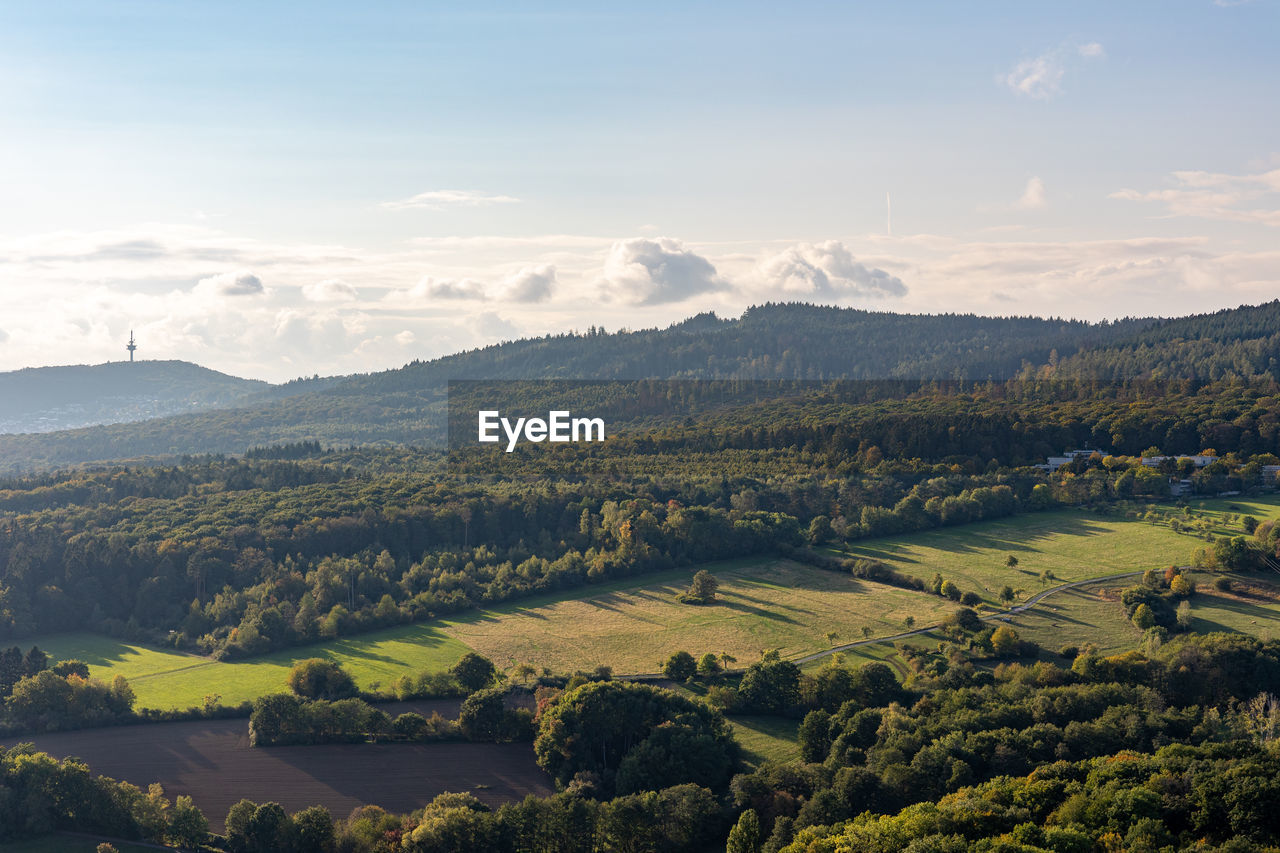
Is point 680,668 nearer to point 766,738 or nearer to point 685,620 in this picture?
point 766,738

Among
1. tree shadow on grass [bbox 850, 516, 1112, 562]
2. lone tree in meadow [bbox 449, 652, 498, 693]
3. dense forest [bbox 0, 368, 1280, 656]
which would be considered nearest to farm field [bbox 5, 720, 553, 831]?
lone tree in meadow [bbox 449, 652, 498, 693]

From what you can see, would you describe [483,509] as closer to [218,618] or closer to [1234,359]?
[218,618]

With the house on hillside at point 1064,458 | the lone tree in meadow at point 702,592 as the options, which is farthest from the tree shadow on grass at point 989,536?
the house on hillside at point 1064,458

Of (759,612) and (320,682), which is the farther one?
(759,612)

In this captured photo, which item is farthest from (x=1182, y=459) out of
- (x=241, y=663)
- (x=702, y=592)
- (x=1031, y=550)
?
(x=241, y=663)

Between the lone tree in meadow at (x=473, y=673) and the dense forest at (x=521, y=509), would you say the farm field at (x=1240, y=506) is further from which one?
the lone tree in meadow at (x=473, y=673)
